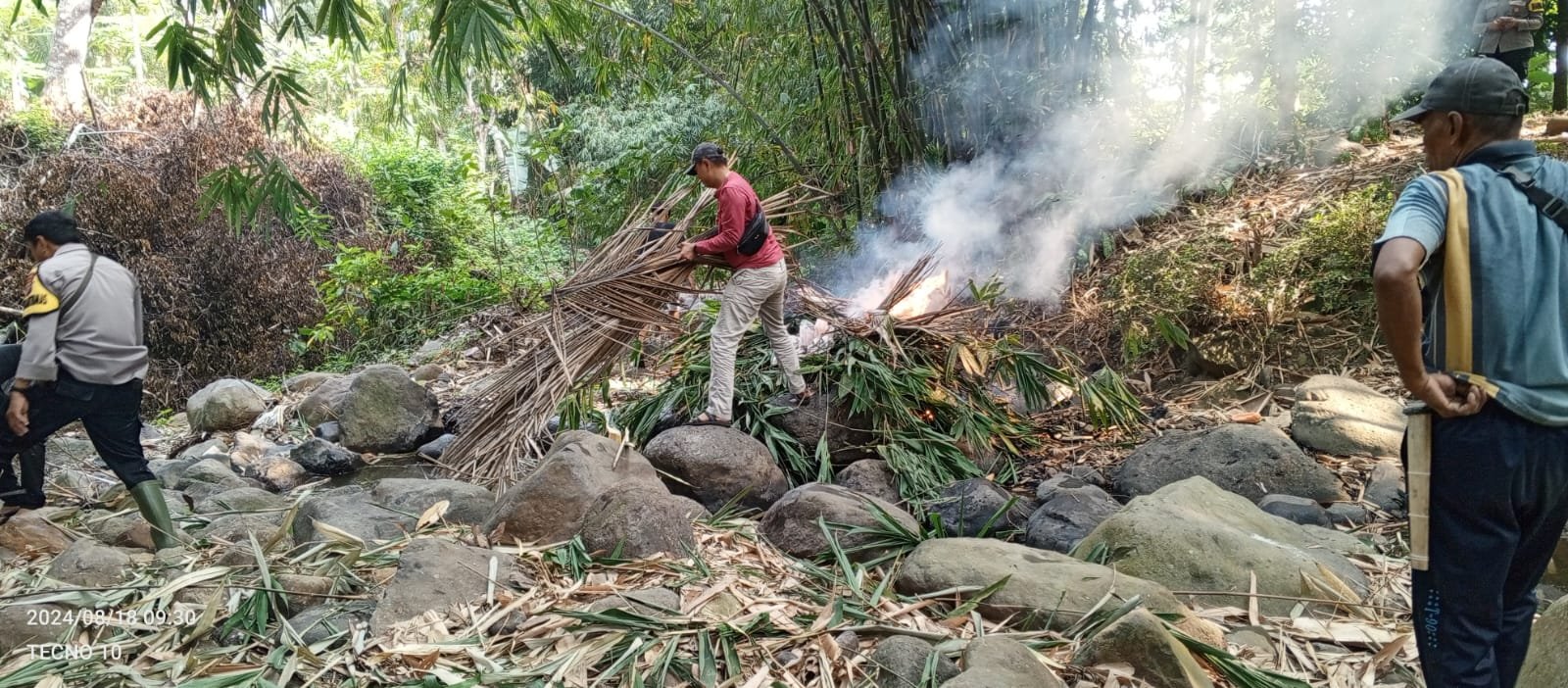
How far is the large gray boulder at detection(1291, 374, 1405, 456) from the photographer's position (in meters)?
5.44

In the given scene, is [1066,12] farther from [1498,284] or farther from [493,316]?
[1498,284]

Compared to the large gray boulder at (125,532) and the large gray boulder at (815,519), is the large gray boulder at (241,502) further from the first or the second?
the large gray boulder at (815,519)

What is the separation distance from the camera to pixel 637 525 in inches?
147

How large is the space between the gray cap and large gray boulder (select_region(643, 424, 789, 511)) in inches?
139

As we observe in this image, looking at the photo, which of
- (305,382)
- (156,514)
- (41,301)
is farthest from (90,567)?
(305,382)

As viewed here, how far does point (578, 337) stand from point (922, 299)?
Answer: 2.38 metres

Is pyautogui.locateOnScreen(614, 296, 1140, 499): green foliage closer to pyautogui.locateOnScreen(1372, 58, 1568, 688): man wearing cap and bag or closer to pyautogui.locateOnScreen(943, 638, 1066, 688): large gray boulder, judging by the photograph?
pyautogui.locateOnScreen(943, 638, 1066, 688): large gray boulder

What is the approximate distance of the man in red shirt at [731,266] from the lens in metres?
5.54

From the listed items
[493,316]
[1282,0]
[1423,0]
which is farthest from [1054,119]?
[493,316]

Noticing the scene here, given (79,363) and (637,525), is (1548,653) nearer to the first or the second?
(637,525)

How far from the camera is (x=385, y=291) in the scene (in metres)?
11.1

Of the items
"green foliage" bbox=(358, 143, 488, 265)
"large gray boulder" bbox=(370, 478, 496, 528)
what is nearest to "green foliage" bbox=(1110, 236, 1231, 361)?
"large gray boulder" bbox=(370, 478, 496, 528)

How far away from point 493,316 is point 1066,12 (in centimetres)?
576

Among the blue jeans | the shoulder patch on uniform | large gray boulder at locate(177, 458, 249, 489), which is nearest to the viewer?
the shoulder patch on uniform
